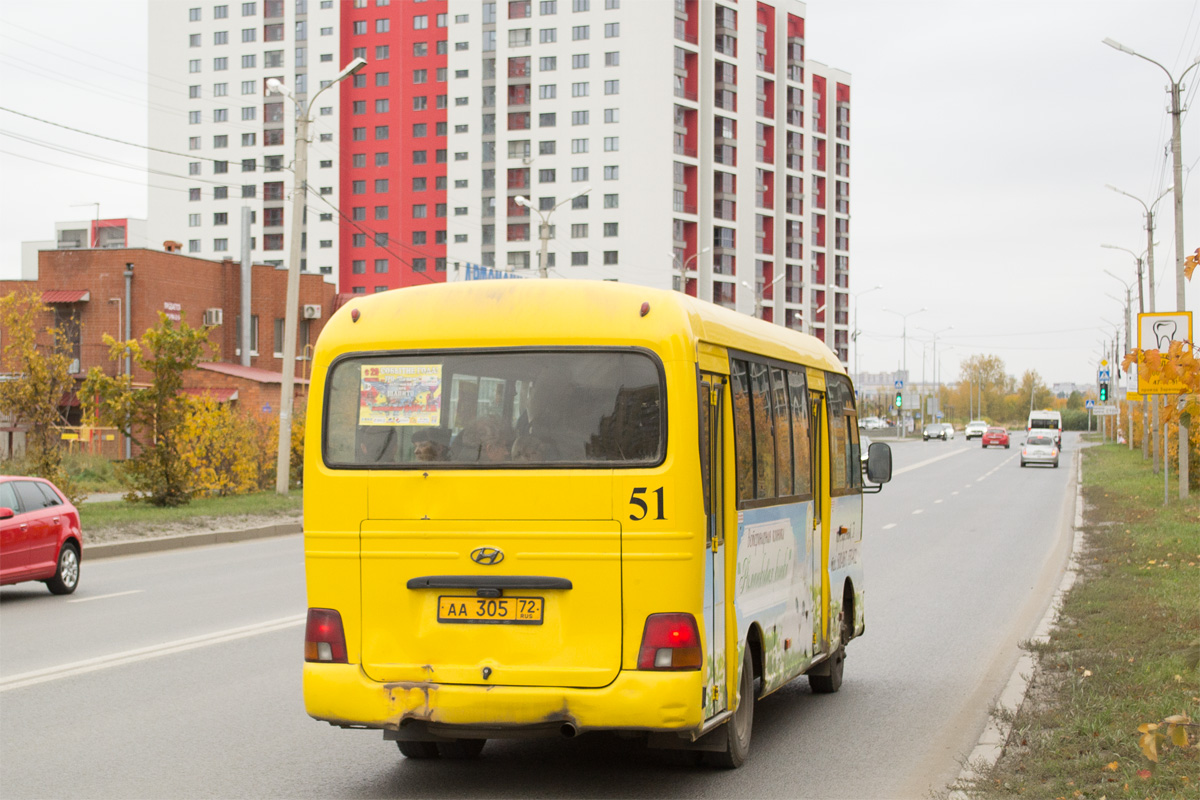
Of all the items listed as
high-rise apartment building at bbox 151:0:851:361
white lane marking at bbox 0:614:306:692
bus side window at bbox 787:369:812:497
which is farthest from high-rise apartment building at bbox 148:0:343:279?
bus side window at bbox 787:369:812:497

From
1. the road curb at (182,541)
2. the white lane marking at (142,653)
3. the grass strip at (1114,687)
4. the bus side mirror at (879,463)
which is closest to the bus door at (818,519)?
the bus side mirror at (879,463)

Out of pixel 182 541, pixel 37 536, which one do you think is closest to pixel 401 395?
pixel 37 536

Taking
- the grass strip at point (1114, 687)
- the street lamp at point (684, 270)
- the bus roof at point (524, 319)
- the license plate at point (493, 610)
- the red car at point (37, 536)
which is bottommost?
the grass strip at point (1114, 687)

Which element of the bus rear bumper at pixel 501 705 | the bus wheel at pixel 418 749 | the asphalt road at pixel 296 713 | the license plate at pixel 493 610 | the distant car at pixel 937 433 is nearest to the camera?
the bus rear bumper at pixel 501 705

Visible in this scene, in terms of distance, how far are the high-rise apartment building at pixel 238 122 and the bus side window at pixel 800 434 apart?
107 m

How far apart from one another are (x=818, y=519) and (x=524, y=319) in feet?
10.6

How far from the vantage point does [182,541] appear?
72.5ft

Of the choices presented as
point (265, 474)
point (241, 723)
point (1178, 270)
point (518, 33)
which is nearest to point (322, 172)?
point (518, 33)

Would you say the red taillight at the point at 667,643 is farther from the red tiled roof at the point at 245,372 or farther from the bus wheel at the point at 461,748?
the red tiled roof at the point at 245,372

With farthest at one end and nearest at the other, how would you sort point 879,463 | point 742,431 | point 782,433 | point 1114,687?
1. point 879,463
2. point 1114,687
3. point 782,433
4. point 742,431

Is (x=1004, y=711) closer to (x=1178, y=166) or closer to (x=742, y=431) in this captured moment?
(x=742, y=431)

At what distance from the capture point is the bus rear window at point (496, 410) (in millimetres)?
6227

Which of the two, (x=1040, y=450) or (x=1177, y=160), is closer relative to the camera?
(x=1177, y=160)

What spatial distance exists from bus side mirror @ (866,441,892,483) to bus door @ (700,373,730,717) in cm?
347
